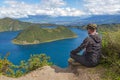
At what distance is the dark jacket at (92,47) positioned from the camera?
9.63 meters

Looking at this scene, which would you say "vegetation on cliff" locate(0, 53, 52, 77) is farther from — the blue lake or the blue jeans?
the blue lake

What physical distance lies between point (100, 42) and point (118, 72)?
1518 mm

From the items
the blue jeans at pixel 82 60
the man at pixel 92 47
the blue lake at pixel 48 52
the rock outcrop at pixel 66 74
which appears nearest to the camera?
the rock outcrop at pixel 66 74

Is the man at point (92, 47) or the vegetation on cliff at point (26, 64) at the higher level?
the man at point (92, 47)

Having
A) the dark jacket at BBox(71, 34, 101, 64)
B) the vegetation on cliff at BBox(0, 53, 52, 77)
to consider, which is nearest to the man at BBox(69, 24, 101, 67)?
the dark jacket at BBox(71, 34, 101, 64)

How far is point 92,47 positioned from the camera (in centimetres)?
967

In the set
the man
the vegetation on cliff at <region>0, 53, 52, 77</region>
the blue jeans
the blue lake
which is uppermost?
the man

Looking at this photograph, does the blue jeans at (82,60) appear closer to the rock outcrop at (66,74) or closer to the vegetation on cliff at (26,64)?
the rock outcrop at (66,74)

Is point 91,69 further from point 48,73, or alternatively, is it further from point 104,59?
point 48,73

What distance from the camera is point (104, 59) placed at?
9.79 meters

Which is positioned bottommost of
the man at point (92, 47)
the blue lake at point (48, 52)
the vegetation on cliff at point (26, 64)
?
the blue lake at point (48, 52)

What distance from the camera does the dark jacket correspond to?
9.63m

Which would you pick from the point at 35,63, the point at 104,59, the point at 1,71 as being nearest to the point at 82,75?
the point at 104,59

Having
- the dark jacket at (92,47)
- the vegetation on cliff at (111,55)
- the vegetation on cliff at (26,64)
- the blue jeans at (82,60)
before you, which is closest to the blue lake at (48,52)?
the vegetation on cliff at (26,64)
